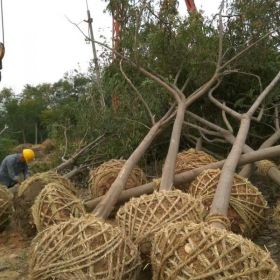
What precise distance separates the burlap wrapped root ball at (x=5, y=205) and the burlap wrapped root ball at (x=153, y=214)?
226cm

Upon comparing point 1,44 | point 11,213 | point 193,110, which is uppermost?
point 1,44

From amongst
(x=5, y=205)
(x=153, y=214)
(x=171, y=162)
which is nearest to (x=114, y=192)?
(x=171, y=162)

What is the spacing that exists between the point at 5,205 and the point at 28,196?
2.12ft

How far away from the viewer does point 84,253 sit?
341 cm

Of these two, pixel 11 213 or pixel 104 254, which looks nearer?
pixel 104 254

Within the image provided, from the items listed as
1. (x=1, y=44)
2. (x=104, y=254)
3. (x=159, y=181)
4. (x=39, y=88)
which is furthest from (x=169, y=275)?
(x=39, y=88)

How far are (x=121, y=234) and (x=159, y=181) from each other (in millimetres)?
1533

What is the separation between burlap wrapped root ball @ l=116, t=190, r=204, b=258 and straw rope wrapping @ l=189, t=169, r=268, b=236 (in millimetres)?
567

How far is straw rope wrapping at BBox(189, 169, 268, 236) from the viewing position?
4652 mm

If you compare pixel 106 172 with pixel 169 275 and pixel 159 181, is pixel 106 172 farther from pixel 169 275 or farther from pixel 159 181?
pixel 169 275

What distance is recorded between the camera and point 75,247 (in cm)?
346

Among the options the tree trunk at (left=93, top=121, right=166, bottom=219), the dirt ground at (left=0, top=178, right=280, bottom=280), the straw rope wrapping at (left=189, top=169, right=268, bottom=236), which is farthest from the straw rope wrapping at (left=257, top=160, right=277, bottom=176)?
the tree trunk at (left=93, top=121, right=166, bottom=219)

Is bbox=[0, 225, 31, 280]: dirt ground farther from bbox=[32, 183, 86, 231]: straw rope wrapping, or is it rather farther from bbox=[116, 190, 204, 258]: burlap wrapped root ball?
bbox=[116, 190, 204, 258]: burlap wrapped root ball

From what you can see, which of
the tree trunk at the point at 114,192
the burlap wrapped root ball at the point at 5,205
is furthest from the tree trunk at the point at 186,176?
the burlap wrapped root ball at the point at 5,205
